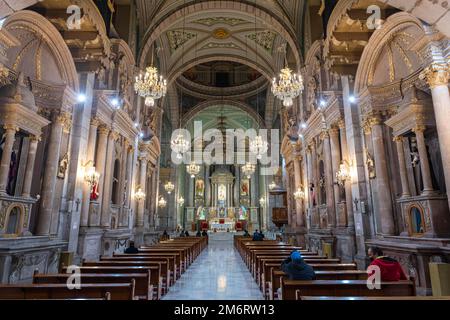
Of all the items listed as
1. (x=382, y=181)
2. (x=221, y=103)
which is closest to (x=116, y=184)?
(x=382, y=181)

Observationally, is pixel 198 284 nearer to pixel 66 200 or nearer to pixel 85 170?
pixel 66 200

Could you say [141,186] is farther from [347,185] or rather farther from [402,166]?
[402,166]

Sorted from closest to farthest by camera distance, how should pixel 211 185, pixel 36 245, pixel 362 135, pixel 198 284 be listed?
1. pixel 36 245
2. pixel 198 284
3. pixel 362 135
4. pixel 211 185

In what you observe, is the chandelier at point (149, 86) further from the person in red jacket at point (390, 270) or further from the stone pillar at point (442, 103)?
the person in red jacket at point (390, 270)

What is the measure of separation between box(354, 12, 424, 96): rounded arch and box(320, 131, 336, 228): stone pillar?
2.19 meters

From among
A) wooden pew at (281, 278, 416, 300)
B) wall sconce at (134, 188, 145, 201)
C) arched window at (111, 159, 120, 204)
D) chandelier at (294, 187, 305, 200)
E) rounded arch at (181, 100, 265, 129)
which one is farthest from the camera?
rounded arch at (181, 100, 265, 129)

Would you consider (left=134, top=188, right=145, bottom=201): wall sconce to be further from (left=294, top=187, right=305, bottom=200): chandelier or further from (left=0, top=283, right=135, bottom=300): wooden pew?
(left=0, top=283, right=135, bottom=300): wooden pew

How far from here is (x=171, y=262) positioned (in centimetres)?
657

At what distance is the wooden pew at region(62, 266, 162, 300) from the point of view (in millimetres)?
4695

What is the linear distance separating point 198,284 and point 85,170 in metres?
4.81

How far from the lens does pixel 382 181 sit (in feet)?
24.2

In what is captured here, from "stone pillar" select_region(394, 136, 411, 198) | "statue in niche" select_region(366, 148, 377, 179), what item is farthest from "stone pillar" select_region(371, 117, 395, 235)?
"stone pillar" select_region(394, 136, 411, 198)

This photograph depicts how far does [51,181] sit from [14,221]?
1266 mm

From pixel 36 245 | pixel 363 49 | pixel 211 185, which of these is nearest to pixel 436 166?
pixel 363 49
